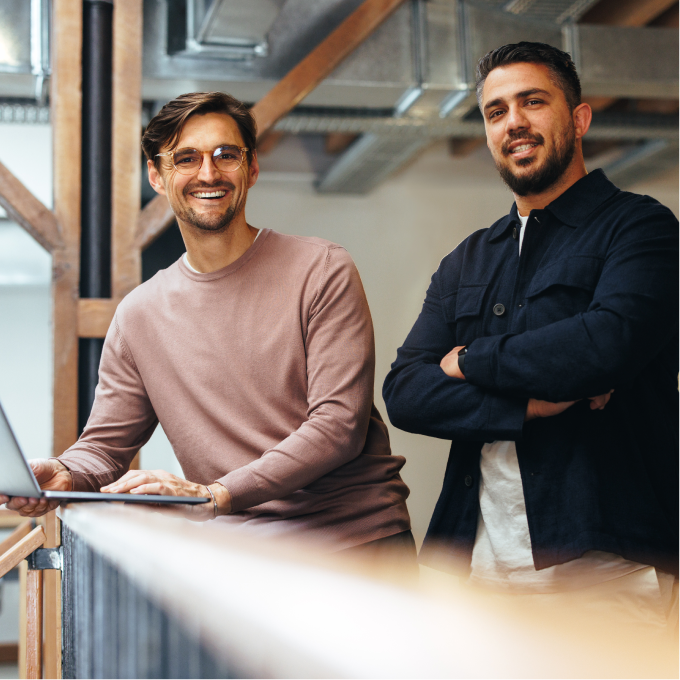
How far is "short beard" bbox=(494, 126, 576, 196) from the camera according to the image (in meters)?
1.45

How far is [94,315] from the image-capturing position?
3.02 meters

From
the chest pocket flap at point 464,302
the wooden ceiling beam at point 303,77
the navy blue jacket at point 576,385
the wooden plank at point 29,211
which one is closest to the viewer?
the navy blue jacket at point 576,385

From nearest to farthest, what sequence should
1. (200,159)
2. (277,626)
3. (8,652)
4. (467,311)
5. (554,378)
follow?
(277,626) < (554,378) < (467,311) < (200,159) < (8,652)

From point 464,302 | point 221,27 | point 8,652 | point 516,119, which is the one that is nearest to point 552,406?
point 464,302

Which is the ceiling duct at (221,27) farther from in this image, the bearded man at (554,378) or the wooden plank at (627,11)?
the bearded man at (554,378)

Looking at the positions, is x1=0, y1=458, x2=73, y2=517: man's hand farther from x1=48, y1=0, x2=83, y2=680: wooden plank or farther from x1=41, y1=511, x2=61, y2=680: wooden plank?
x1=48, y1=0, x2=83, y2=680: wooden plank

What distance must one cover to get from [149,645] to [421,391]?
74 cm

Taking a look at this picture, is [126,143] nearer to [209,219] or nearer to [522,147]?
[209,219]

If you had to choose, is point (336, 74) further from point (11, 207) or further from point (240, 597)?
point (240, 597)

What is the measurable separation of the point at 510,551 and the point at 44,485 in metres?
0.87

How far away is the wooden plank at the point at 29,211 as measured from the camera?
294 centimetres

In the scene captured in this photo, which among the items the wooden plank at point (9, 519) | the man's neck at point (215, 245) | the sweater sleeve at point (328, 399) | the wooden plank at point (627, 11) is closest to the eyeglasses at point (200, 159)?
the man's neck at point (215, 245)

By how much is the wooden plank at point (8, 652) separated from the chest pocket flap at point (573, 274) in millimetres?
4961

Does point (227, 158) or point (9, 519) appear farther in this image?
point (9, 519)
